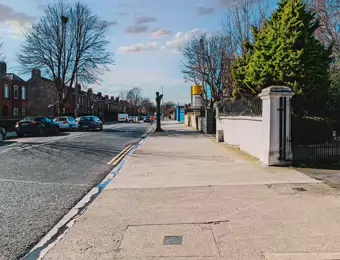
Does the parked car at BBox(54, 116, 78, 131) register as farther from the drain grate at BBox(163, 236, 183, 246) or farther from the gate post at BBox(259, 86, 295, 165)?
the drain grate at BBox(163, 236, 183, 246)

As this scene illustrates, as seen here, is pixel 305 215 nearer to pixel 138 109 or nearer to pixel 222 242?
pixel 222 242

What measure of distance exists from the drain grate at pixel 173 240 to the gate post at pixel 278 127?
639 cm

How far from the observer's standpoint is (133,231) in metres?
4.73

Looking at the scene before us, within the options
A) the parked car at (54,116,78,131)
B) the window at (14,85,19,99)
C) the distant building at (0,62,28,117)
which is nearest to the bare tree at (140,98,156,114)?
the distant building at (0,62,28,117)

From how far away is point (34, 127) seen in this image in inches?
1027

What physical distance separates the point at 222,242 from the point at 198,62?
29612 millimetres

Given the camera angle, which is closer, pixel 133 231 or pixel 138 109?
pixel 133 231

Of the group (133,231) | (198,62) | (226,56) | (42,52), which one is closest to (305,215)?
(133,231)

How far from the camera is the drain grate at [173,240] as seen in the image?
13.8ft

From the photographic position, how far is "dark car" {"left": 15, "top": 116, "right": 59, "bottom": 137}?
25.7 meters

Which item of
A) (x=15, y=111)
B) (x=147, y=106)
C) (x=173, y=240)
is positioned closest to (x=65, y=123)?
(x=15, y=111)

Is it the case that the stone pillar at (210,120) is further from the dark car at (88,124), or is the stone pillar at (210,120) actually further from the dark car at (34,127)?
the dark car at (34,127)

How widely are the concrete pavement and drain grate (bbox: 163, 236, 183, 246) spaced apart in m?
0.01

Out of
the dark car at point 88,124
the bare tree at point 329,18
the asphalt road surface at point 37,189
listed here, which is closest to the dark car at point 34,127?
the dark car at point 88,124
